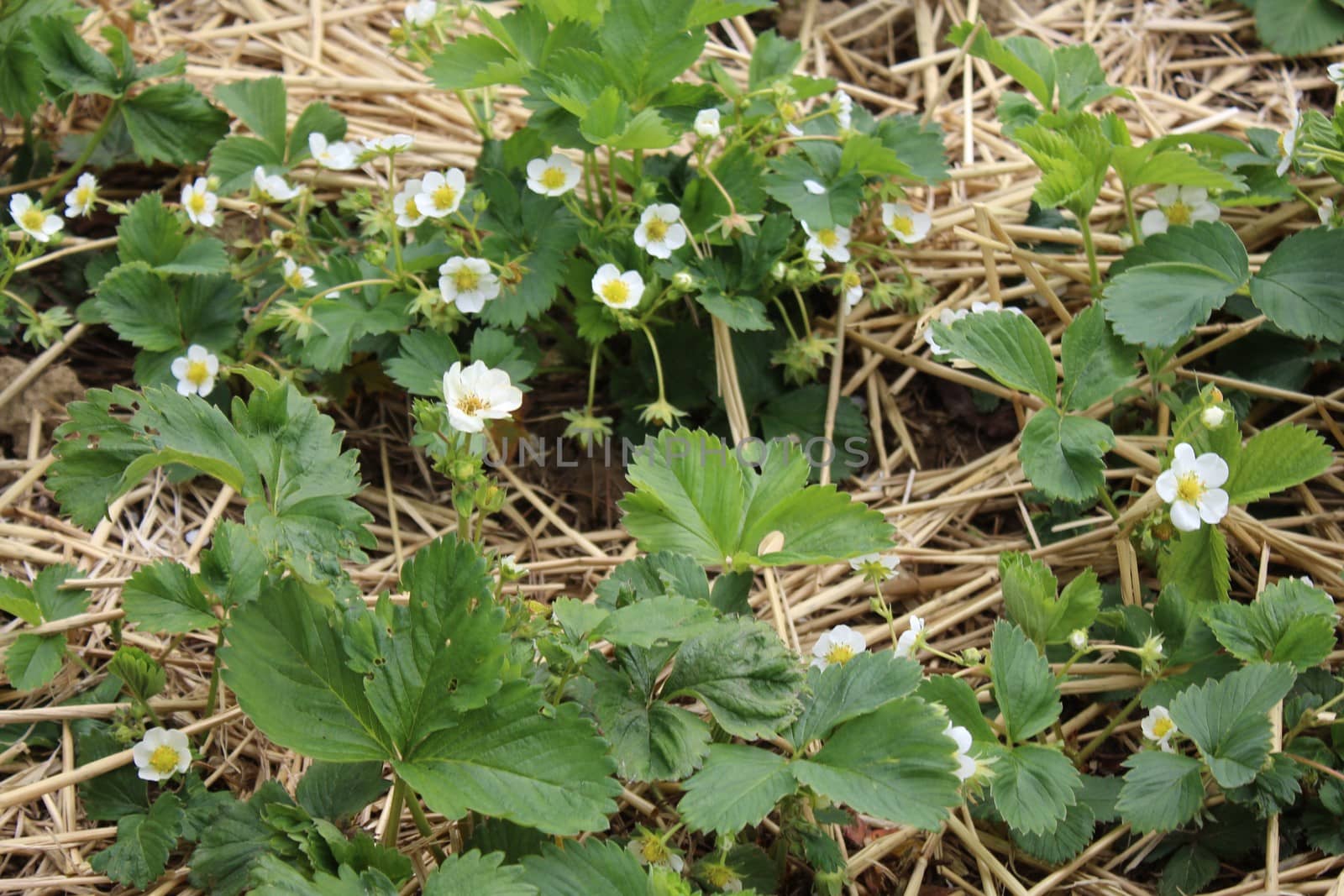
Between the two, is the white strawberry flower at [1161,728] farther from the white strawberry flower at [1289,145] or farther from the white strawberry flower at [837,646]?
the white strawberry flower at [1289,145]

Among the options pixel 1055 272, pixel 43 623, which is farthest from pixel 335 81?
pixel 1055 272

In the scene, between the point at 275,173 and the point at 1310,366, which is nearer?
the point at 1310,366

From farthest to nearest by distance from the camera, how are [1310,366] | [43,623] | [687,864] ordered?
1. [1310,366]
2. [43,623]
3. [687,864]

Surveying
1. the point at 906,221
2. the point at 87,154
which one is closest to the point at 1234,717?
the point at 906,221

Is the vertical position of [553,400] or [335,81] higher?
[335,81]

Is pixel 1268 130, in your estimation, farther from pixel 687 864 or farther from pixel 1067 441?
pixel 687 864

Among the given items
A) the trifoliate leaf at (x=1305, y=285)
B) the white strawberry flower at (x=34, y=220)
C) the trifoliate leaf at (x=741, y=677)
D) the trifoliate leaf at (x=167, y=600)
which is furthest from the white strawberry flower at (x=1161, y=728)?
the white strawberry flower at (x=34, y=220)

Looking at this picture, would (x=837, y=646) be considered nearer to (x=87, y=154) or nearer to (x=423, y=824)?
(x=423, y=824)

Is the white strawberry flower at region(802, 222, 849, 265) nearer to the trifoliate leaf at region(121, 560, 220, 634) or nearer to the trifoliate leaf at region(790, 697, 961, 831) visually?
the trifoliate leaf at region(790, 697, 961, 831)
